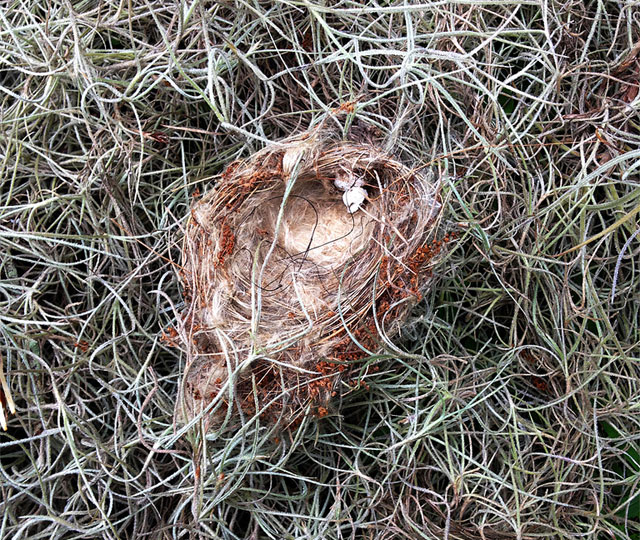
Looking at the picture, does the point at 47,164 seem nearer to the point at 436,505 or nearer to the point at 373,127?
the point at 373,127

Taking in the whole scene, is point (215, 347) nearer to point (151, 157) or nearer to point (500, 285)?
point (151, 157)

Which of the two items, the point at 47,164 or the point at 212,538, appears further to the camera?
the point at 47,164

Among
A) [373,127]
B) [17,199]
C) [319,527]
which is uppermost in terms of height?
[373,127]

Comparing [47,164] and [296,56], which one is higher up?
[296,56]

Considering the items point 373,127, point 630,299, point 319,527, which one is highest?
point 373,127

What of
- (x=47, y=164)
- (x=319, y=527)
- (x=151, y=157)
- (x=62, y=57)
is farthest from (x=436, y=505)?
(x=62, y=57)

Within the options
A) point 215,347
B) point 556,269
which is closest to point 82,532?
point 215,347
